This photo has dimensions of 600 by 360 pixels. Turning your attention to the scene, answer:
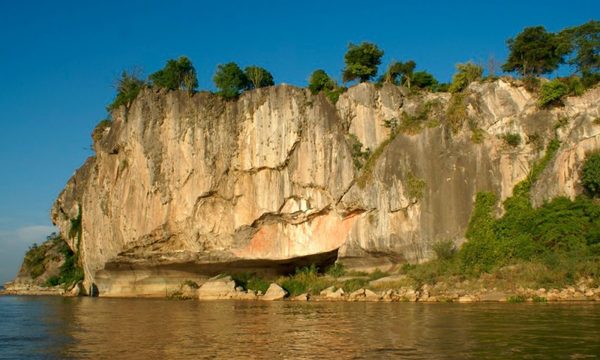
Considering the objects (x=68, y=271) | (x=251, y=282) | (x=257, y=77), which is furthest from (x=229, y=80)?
(x=68, y=271)

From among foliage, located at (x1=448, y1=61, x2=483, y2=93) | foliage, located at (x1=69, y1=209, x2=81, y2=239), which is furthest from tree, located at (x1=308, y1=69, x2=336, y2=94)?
foliage, located at (x1=69, y1=209, x2=81, y2=239)

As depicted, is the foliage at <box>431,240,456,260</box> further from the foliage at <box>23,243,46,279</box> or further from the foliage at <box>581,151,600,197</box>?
the foliage at <box>23,243,46,279</box>

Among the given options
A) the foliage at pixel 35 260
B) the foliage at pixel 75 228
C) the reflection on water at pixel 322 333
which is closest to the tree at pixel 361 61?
the reflection on water at pixel 322 333

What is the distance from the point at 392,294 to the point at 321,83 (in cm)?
1507

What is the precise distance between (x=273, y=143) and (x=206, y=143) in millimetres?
4638

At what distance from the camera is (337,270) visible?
34.2m

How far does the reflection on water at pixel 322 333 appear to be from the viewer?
524 inches

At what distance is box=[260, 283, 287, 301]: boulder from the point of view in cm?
3244

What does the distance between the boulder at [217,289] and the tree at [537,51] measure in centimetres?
2105

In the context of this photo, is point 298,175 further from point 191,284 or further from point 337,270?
point 191,284

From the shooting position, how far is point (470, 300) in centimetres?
2616

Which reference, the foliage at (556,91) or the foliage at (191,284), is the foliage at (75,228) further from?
the foliage at (556,91)

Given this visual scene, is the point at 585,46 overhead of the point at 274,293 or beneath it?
overhead

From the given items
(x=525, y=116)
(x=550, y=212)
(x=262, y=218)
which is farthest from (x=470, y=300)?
(x=262, y=218)
